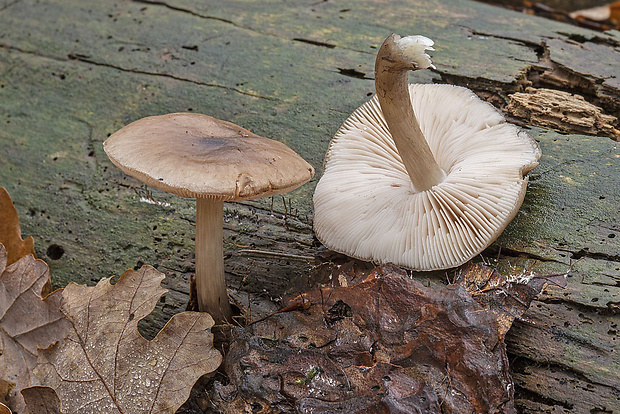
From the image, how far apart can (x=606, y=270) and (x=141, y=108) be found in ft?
8.20

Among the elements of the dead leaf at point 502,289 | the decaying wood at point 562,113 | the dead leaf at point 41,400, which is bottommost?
the dead leaf at point 41,400

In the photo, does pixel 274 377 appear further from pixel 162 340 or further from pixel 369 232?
pixel 369 232

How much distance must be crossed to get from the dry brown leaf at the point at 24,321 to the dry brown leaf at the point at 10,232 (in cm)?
24

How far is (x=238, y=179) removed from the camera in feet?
6.29

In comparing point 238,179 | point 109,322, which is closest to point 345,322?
point 238,179

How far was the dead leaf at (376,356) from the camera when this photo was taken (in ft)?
6.10

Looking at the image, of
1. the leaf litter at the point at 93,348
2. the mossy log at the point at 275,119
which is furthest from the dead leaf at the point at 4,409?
the mossy log at the point at 275,119

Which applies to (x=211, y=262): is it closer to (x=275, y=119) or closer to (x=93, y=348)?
(x=93, y=348)

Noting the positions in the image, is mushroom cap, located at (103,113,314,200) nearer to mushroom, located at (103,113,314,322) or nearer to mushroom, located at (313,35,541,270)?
mushroom, located at (103,113,314,322)

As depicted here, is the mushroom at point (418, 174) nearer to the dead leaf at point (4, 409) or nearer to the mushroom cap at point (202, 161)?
the mushroom cap at point (202, 161)

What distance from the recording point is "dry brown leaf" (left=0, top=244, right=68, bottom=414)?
2.34 m

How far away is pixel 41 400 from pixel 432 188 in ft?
5.52

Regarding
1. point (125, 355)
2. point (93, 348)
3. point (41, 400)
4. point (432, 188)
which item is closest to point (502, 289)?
point (432, 188)

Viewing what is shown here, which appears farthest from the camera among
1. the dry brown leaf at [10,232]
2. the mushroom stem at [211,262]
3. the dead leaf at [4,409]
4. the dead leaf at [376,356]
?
the dry brown leaf at [10,232]
